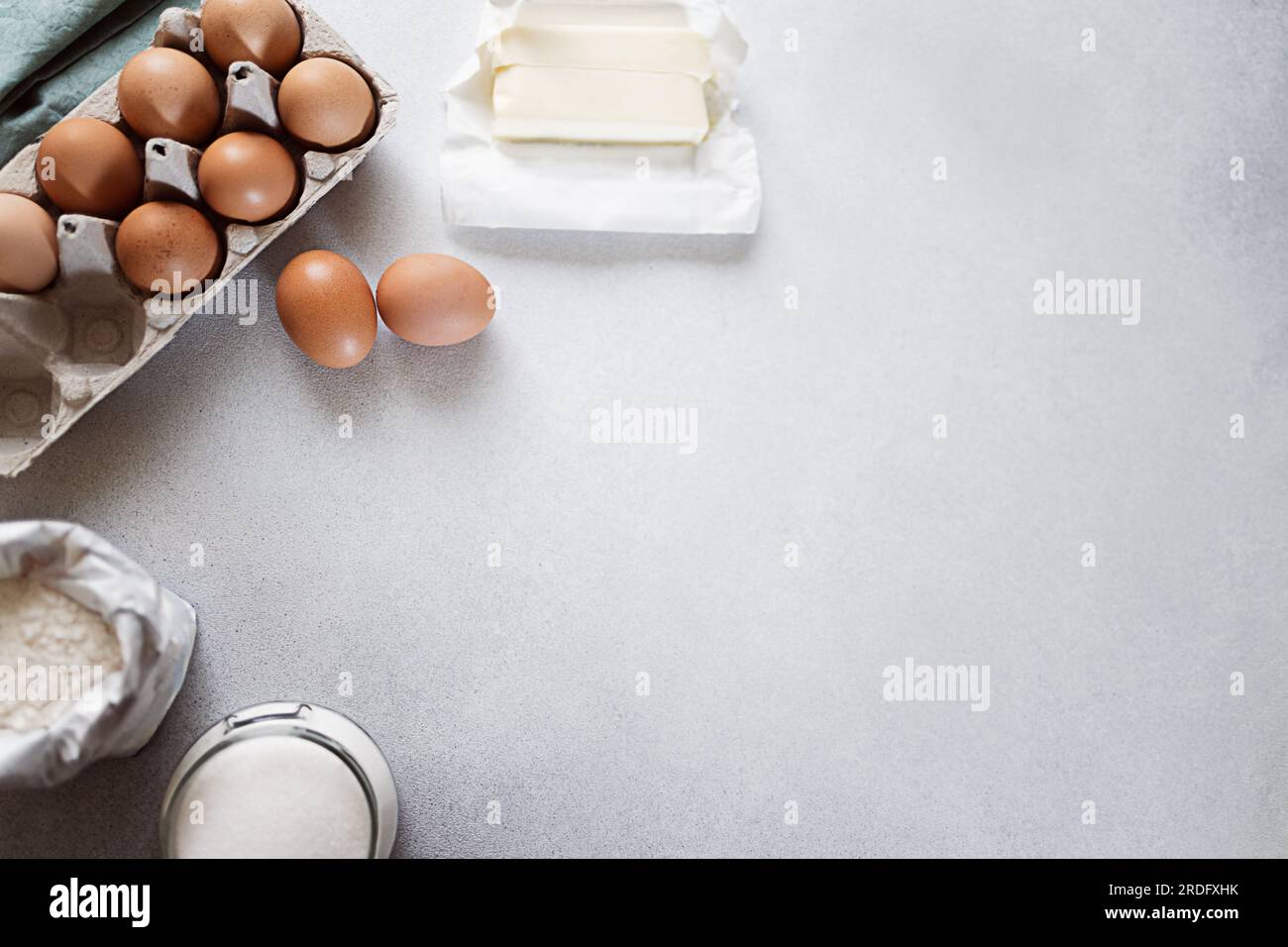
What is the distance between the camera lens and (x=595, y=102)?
2.95ft

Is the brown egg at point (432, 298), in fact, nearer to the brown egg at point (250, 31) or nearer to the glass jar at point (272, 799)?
the brown egg at point (250, 31)

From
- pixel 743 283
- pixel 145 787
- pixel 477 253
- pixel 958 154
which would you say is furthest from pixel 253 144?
pixel 958 154

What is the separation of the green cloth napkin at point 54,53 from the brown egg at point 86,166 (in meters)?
0.10

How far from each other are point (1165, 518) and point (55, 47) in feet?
3.80

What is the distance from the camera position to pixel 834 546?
932mm

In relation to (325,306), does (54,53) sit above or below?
above

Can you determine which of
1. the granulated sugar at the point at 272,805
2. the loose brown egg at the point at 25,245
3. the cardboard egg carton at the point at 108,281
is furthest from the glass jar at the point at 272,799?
the loose brown egg at the point at 25,245

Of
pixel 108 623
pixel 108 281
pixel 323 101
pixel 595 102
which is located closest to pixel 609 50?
pixel 595 102

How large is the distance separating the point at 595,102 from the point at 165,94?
0.37m

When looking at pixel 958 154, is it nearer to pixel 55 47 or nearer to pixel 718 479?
pixel 718 479

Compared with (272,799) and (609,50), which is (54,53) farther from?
(272,799)

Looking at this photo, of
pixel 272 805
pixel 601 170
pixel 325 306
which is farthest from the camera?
pixel 601 170

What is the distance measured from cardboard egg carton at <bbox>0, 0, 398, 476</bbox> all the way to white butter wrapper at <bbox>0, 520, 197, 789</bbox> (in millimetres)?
121

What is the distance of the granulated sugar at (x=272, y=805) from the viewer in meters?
0.72
